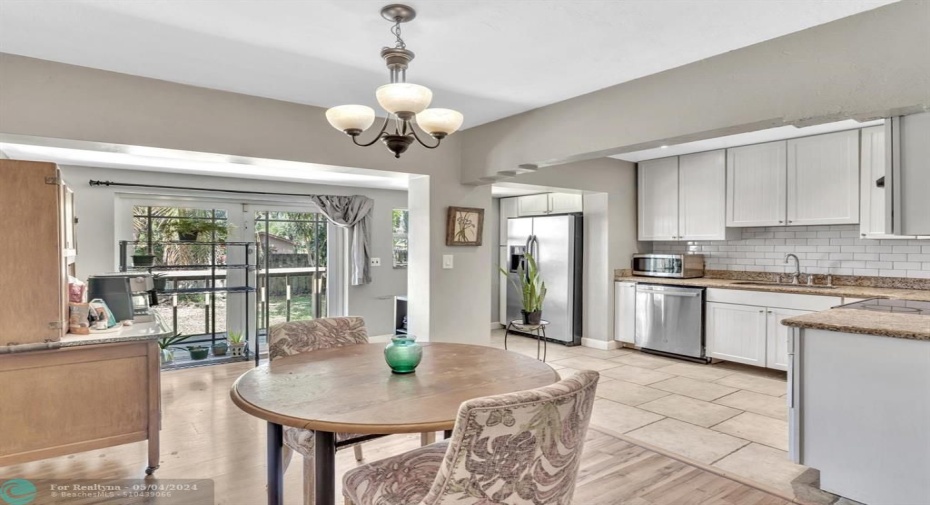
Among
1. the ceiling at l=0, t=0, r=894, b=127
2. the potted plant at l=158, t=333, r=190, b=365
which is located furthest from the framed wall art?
the potted plant at l=158, t=333, r=190, b=365

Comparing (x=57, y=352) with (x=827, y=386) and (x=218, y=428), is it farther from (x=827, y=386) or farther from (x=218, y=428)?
(x=827, y=386)

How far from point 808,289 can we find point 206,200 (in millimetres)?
5840

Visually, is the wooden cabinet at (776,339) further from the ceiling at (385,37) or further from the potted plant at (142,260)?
the potted plant at (142,260)

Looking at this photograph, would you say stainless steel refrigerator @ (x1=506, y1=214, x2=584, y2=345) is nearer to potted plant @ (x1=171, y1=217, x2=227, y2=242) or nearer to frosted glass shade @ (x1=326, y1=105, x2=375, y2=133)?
potted plant @ (x1=171, y1=217, x2=227, y2=242)

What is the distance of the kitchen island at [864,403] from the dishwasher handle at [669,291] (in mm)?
2242

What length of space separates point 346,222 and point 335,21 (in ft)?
13.4

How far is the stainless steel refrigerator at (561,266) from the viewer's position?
222 inches

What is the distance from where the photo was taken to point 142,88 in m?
2.65

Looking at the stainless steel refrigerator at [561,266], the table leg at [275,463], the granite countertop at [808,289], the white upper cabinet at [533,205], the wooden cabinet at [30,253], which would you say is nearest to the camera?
the table leg at [275,463]

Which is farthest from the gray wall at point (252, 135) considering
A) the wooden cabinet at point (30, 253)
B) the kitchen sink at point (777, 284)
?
the kitchen sink at point (777, 284)

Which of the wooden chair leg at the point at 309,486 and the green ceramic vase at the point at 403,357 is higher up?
the green ceramic vase at the point at 403,357

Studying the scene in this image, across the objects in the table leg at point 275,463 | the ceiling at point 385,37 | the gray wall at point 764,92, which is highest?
the ceiling at point 385,37

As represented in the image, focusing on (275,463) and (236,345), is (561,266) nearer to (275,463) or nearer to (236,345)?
(236,345)

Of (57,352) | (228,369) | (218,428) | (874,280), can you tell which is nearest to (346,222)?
(228,369)
